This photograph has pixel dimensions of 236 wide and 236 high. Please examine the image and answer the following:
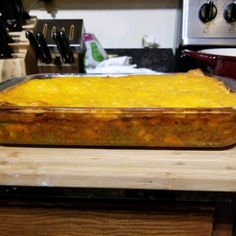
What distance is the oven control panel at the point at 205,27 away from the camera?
1002mm

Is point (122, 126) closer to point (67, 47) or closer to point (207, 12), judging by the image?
A: point (67, 47)

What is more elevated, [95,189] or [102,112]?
[102,112]

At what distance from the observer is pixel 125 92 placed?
2.05ft

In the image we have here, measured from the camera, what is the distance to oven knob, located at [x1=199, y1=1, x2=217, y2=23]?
978mm

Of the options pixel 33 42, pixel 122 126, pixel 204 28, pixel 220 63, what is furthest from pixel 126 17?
pixel 122 126

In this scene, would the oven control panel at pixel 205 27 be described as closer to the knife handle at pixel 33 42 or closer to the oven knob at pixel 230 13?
the oven knob at pixel 230 13

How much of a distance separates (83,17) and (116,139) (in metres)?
0.79

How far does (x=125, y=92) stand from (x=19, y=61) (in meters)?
0.42

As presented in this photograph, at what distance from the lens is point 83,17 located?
1.21 metres

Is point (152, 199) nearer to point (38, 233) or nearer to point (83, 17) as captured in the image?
point (38, 233)

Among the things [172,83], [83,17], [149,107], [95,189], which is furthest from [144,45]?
[95,189]

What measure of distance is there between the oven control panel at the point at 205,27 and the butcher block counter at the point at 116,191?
1.77ft

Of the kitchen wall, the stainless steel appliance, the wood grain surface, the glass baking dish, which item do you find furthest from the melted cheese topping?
the kitchen wall

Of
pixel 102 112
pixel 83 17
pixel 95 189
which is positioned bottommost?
pixel 95 189
